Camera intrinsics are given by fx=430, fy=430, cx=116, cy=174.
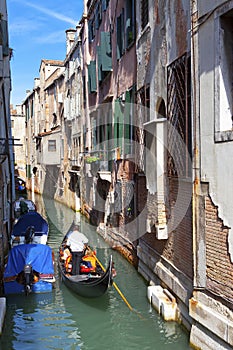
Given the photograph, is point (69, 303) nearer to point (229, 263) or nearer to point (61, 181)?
point (229, 263)

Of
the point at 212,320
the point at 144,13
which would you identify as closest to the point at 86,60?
the point at 144,13

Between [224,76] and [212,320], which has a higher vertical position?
Result: [224,76]

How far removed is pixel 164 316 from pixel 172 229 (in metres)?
1.41

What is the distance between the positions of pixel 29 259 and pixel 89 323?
2.07 metres

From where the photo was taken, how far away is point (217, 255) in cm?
537

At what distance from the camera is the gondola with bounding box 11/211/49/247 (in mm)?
12141

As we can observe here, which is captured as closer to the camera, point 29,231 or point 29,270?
point 29,270

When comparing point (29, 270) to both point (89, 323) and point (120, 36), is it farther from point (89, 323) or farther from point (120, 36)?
point (120, 36)

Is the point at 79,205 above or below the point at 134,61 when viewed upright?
below

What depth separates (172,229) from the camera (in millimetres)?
7219

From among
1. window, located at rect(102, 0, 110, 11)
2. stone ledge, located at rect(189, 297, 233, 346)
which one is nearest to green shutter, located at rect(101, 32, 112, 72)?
window, located at rect(102, 0, 110, 11)

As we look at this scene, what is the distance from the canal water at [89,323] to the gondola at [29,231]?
3.09 metres

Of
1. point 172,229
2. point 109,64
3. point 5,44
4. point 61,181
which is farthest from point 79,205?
point 172,229

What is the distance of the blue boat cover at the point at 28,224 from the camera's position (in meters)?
12.8
